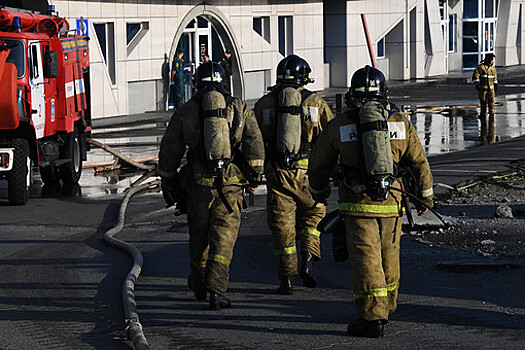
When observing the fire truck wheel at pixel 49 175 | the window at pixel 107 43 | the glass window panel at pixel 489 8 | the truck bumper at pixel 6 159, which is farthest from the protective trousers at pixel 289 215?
the glass window panel at pixel 489 8

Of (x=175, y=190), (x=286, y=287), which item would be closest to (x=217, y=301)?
(x=286, y=287)

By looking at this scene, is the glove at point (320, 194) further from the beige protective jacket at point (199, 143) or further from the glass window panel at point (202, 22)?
the glass window panel at point (202, 22)

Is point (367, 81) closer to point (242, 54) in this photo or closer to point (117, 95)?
point (117, 95)

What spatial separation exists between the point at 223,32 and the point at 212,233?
1039 inches

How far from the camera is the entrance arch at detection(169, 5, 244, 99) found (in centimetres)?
3216

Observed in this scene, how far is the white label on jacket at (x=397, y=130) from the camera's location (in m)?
7.15

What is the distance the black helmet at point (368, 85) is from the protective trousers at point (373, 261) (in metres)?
0.89

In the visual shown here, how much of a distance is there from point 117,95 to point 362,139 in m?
23.0

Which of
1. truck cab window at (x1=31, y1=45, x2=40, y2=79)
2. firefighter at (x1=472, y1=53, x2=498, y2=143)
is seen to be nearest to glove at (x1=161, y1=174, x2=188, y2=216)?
truck cab window at (x1=31, y1=45, x2=40, y2=79)

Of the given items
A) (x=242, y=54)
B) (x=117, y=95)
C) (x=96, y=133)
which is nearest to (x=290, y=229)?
(x=96, y=133)

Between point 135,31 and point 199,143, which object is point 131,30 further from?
point 199,143

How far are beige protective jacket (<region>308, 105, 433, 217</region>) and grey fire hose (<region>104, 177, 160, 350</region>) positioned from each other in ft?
5.40

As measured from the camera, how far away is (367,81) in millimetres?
7289

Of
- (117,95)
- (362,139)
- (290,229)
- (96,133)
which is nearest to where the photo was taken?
(362,139)
